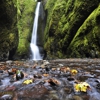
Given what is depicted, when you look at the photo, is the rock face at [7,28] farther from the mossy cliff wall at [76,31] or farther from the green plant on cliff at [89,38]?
the green plant on cliff at [89,38]

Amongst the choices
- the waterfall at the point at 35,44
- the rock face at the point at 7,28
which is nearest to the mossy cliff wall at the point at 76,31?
the waterfall at the point at 35,44

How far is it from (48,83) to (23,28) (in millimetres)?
30587

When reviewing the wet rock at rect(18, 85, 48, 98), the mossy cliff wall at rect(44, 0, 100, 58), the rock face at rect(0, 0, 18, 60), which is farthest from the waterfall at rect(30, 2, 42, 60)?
the wet rock at rect(18, 85, 48, 98)

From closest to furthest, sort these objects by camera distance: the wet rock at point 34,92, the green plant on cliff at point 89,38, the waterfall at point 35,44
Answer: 1. the wet rock at point 34,92
2. the green plant on cliff at point 89,38
3. the waterfall at point 35,44

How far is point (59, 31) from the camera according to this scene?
21.1 m

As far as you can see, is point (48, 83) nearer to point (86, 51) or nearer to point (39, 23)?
point (86, 51)

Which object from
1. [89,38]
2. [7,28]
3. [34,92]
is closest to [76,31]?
[89,38]

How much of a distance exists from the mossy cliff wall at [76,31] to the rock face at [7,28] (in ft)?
19.4

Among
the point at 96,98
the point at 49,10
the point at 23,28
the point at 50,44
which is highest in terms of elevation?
the point at 49,10

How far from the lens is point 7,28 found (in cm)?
1816

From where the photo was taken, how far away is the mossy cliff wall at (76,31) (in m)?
13.9

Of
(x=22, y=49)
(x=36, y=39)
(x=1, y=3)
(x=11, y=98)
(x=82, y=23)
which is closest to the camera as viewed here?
(x=11, y=98)

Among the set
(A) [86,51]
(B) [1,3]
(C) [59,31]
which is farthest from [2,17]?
(A) [86,51]

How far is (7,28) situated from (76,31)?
8.01 metres
